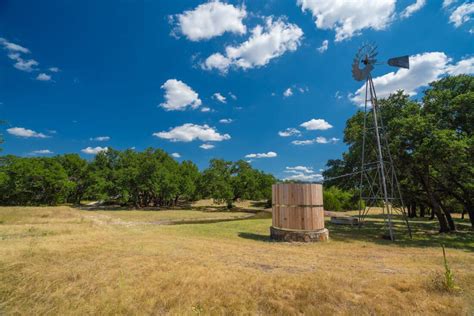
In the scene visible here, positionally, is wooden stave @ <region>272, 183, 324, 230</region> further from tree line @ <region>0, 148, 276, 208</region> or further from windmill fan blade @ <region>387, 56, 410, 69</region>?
tree line @ <region>0, 148, 276, 208</region>

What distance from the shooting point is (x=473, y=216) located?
1928 centimetres

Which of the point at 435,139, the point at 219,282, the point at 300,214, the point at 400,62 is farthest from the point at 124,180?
the point at 435,139

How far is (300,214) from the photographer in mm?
13625

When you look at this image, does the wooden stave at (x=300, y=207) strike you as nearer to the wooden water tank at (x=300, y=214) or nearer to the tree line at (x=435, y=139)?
the wooden water tank at (x=300, y=214)

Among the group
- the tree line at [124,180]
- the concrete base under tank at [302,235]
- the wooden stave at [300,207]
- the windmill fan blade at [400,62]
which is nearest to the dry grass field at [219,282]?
the concrete base under tank at [302,235]

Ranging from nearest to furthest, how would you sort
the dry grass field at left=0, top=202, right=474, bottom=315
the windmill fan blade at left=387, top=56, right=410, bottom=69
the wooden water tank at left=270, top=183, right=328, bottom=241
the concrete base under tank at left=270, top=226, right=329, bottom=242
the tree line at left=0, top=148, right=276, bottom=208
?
the dry grass field at left=0, top=202, right=474, bottom=315 < the concrete base under tank at left=270, top=226, right=329, bottom=242 < the wooden water tank at left=270, top=183, right=328, bottom=241 < the windmill fan blade at left=387, top=56, right=410, bottom=69 < the tree line at left=0, top=148, right=276, bottom=208

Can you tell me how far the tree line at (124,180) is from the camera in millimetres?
41938

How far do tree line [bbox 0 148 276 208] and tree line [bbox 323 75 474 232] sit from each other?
30413 mm

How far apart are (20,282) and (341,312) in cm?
769

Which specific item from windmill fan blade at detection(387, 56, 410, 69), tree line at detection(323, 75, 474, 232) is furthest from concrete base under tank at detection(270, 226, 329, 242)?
windmill fan blade at detection(387, 56, 410, 69)

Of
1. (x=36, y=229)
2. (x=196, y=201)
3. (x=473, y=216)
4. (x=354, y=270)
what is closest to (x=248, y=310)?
(x=354, y=270)

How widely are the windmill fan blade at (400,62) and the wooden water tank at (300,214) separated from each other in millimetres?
9521

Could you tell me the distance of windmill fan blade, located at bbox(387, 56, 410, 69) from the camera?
15.0m

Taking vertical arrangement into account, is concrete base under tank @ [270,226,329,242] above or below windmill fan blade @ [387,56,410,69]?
below
